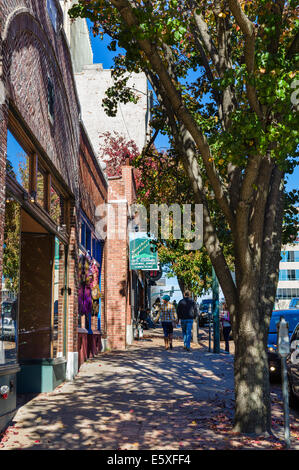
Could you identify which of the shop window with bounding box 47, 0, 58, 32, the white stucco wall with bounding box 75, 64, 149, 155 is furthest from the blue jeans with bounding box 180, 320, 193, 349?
the white stucco wall with bounding box 75, 64, 149, 155

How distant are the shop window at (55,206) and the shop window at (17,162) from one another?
174 centimetres

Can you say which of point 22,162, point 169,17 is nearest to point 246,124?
point 169,17

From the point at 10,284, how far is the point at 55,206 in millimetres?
3429

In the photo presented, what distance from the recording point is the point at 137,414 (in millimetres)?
7574

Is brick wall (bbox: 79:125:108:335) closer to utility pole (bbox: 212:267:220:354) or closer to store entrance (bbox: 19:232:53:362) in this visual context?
store entrance (bbox: 19:232:53:362)

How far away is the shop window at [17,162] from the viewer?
6996 mm

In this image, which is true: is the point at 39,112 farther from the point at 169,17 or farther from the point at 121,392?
the point at 121,392

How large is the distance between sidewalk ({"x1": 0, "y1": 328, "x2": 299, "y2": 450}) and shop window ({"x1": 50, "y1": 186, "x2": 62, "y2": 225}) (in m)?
3.21

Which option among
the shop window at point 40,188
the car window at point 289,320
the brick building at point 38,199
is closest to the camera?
the brick building at point 38,199

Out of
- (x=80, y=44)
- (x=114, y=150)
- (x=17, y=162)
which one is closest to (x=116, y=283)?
(x=17, y=162)

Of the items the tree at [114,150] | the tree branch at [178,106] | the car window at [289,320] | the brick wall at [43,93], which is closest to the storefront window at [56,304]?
the brick wall at [43,93]

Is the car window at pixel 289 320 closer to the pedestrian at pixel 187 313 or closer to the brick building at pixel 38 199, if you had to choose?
the pedestrian at pixel 187 313

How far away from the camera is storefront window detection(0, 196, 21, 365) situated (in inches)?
255
